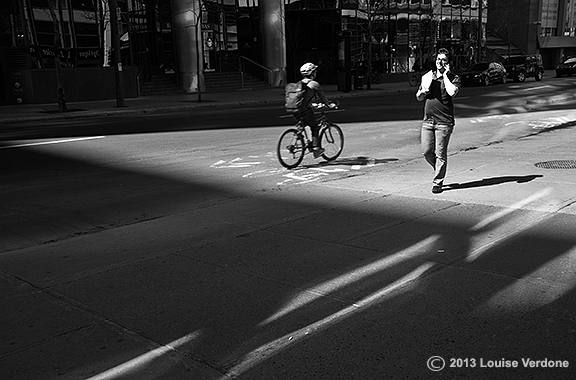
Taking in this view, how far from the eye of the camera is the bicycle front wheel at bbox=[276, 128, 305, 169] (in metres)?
10.9

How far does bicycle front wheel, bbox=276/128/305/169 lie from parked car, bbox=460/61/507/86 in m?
29.4

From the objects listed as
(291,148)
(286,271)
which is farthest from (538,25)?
(286,271)

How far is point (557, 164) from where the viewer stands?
10359mm

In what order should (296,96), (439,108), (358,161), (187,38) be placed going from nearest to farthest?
(439,108) < (296,96) < (358,161) < (187,38)

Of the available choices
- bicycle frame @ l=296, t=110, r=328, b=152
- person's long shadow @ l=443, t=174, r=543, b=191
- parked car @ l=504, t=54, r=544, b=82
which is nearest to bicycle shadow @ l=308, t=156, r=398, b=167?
bicycle frame @ l=296, t=110, r=328, b=152

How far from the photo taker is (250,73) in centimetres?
4212

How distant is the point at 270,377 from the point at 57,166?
31.0 feet

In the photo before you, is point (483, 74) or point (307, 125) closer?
point (307, 125)

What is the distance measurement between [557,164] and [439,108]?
3452 mm

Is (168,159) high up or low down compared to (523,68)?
down

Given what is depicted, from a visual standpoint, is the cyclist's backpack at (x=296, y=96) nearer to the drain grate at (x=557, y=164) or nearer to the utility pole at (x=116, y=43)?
the drain grate at (x=557, y=164)

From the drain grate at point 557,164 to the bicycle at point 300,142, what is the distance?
372 cm

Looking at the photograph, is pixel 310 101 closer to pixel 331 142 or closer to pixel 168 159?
pixel 331 142

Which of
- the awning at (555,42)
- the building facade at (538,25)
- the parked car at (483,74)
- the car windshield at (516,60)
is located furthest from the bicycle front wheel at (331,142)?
the awning at (555,42)
